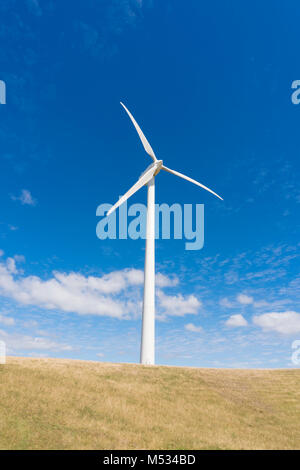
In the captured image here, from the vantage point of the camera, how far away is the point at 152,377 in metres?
35.3

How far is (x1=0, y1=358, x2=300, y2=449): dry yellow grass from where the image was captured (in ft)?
66.8

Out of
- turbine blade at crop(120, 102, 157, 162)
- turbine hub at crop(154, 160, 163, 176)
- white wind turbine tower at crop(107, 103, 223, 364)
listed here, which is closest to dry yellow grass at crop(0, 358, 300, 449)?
white wind turbine tower at crop(107, 103, 223, 364)

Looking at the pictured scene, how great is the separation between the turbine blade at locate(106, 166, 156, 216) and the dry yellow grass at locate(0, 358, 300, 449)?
21.3 metres

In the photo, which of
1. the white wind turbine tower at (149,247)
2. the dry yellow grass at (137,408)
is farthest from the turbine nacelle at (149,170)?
the dry yellow grass at (137,408)

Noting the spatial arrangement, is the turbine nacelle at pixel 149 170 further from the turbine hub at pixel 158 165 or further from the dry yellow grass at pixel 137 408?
the dry yellow grass at pixel 137 408

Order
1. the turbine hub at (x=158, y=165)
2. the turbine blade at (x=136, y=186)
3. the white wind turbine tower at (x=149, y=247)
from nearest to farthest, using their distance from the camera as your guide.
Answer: the white wind turbine tower at (x=149, y=247) → the turbine blade at (x=136, y=186) → the turbine hub at (x=158, y=165)

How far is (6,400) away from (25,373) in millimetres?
7095

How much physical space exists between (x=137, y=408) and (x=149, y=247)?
79.7 feet

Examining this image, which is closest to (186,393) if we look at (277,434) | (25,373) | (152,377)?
(152,377)

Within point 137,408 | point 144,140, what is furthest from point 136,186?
point 137,408

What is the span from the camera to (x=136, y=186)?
5084 cm

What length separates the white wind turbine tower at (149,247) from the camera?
1660 inches
